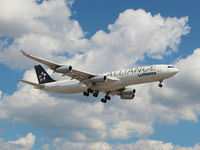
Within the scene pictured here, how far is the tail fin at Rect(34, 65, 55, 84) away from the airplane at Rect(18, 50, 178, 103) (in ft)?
5.95

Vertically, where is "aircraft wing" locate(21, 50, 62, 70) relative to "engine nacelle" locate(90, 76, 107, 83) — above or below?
above

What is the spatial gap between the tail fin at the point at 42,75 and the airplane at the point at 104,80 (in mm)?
1813

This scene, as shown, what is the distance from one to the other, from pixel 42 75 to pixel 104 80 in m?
19.9

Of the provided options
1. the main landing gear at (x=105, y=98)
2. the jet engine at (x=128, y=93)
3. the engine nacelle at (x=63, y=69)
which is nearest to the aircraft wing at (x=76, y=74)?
the engine nacelle at (x=63, y=69)

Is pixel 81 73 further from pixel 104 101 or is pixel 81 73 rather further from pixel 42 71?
pixel 42 71

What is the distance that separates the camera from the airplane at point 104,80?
60.6 meters

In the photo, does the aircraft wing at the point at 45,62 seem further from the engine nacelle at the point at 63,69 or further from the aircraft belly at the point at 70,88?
the aircraft belly at the point at 70,88

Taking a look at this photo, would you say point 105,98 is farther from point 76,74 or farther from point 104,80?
point 76,74

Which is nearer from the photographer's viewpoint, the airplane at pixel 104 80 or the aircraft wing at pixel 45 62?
the aircraft wing at pixel 45 62

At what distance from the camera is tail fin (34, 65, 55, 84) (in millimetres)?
75619

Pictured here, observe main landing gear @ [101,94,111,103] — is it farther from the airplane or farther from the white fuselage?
the white fuselage

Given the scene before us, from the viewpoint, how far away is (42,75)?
77.2 metres

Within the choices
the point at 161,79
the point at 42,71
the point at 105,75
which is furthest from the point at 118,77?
the point at 42,71

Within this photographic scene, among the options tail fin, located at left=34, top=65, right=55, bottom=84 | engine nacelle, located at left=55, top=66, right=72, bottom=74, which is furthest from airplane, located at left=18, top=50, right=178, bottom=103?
tail fin, located at left=34, top=65, right=55, bottom=84
